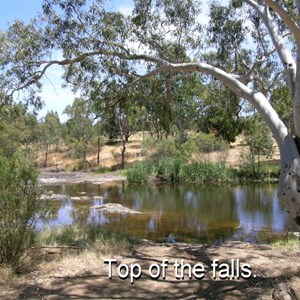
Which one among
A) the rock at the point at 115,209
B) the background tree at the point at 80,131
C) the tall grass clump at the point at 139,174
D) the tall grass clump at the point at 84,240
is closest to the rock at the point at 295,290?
the tall grass clump at the point at 84,240

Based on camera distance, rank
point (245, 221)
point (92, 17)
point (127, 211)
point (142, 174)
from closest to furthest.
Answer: point (92, 17), point (245, 221), point (127, 211), point (142, 174)

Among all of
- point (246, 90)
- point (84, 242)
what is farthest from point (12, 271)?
point (246, 90)

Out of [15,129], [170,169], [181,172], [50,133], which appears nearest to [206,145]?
[181,172]

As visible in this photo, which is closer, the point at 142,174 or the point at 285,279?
the point at 285,279

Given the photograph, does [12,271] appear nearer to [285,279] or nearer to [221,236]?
[285,279]

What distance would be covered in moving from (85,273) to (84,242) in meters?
1.51

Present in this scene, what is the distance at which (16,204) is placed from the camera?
17.9 feet

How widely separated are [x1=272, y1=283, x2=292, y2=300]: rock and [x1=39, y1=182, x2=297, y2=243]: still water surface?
4710mm

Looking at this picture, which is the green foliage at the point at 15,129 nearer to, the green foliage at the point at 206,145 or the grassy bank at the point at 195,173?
the grassy bank at the point at 195,173

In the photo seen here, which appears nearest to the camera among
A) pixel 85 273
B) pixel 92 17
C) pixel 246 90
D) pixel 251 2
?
pixel 85 273

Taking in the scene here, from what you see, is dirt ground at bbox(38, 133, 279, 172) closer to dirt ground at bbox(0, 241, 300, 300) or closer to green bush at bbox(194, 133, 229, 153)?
green bush at bbox(194, 133, 229, 153)

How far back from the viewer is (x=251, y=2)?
614 cm

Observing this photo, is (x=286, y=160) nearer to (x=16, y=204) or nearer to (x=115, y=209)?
(x=16, y=204)

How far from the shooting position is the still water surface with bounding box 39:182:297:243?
12469 millimetres
